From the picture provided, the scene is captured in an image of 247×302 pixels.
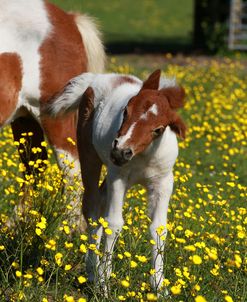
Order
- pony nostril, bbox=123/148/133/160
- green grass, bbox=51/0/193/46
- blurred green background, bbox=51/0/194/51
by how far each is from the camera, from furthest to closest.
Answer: green grass, bbox=51/0/193/46, blurred green background, bbox=51/0/194/51, pony nostril, bbox=123/148/133/160

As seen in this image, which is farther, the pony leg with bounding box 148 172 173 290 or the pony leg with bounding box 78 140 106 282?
the pony leg with bounding box 78 140 106 282

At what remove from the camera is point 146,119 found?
4199 millimetres

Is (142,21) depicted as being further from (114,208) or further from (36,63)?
(114,208)

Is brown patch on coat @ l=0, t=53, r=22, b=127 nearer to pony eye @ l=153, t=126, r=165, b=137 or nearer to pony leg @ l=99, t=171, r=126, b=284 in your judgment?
pony leg @ l=99, t=171, r=126, b=284

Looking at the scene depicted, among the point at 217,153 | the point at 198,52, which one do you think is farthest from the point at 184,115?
the point at 198,52

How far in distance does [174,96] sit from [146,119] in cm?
28

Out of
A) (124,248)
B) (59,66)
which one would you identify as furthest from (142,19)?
(124,248)

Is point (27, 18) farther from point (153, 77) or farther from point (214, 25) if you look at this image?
point (214, 25)

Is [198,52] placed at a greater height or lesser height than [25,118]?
lesser

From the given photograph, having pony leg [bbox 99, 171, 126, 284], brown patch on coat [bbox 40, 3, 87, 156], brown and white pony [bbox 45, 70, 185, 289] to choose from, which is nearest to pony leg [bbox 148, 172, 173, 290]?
brown and white pony [bbox 45, 70, 185, 289]

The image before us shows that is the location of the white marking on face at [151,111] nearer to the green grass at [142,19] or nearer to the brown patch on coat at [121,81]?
the brown patch on coat at [121,81]

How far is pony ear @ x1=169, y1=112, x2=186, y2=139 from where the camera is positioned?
14.4 ft

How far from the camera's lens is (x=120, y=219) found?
4574 mm

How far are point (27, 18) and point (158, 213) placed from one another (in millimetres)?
2272
